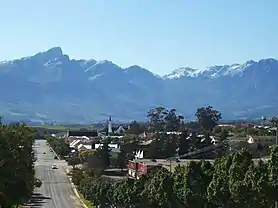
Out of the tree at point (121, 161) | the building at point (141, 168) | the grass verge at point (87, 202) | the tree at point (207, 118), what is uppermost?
the tree at point (207, 118)

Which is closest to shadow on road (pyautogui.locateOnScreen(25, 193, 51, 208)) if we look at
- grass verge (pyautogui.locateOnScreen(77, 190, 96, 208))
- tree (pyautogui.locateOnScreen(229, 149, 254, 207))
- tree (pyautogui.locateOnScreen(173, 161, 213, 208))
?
grass verge (pyautogui.locateOnScreen(77, 190, 96, 208))

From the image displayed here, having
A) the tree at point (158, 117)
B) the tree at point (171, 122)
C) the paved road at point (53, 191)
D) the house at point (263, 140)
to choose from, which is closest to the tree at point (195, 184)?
the paved road at point (53, 191)

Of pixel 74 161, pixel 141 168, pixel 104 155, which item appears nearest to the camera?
pixel 141 168

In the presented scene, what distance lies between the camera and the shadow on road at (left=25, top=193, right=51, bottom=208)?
55.4 m

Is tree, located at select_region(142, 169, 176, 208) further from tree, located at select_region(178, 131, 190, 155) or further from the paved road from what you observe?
tree, located at select_region(178, 131, 190, 155)

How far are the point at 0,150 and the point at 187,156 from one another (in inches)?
2131

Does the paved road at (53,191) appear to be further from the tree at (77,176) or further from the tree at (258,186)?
the tree at (258,186)

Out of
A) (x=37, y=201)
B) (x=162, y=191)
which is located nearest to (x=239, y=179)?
(x=162, y=191)

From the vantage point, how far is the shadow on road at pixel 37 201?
5542cm

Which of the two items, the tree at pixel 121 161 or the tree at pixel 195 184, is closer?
the tree at pixel 195 184

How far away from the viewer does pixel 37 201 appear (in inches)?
2360

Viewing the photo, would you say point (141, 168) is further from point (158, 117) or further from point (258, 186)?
point (158, 117)

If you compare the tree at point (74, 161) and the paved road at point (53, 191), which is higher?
the tree at point (74, 161)

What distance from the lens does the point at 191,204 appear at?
31578 millimetres
